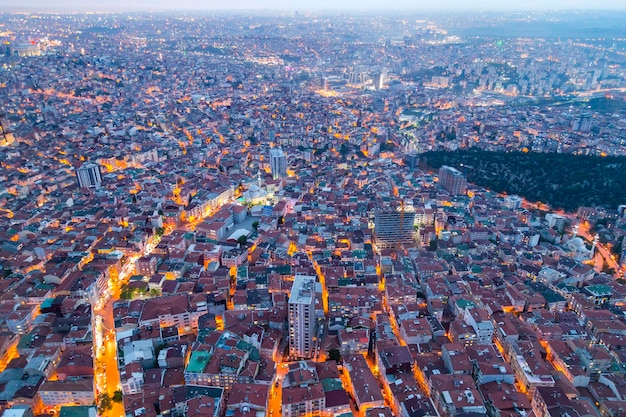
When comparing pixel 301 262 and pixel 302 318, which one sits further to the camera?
pixel 301 262

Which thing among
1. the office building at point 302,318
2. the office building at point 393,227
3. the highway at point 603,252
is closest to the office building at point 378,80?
the highway at point 603,252

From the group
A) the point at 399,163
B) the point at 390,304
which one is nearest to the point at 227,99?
the point at 399,163

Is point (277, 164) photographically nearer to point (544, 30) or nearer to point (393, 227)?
point (393, 227)

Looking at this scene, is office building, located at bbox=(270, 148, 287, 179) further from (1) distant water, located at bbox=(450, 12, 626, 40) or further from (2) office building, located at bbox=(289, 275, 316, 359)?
(1) distant water, located at bbox=(450, 12, 626, 40)

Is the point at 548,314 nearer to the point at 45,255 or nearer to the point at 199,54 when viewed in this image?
the point at 45,255

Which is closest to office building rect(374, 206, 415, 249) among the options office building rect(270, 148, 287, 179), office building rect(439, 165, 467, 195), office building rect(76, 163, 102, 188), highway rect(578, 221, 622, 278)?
office building rect(439, 165, 467, 195)

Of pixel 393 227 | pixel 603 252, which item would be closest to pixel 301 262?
pixel 393 227

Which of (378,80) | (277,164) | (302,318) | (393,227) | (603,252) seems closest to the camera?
(302,318)
